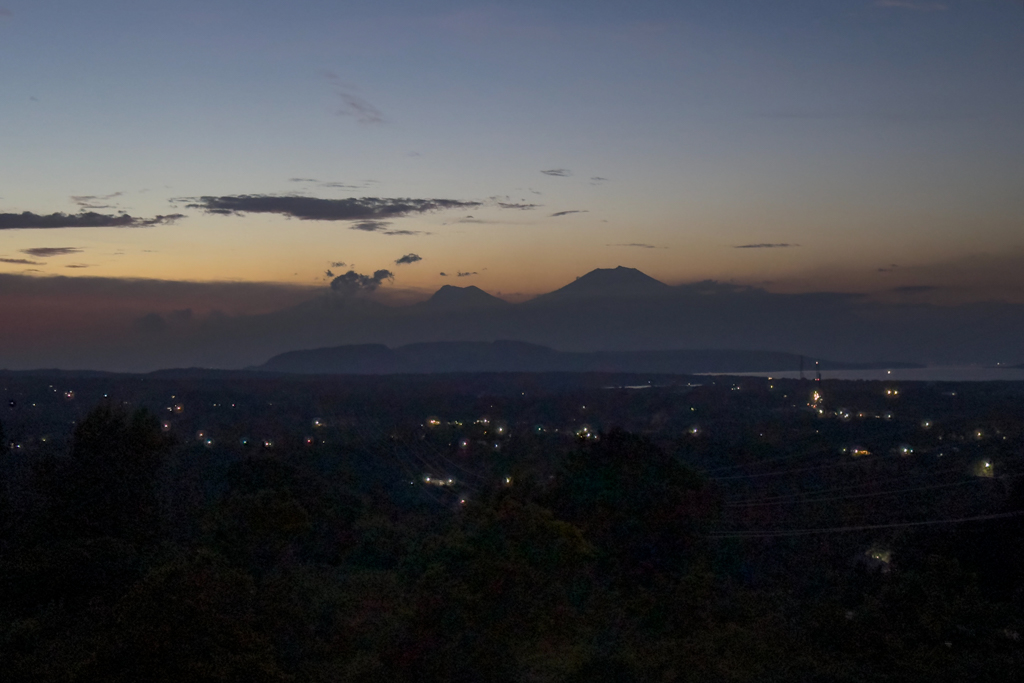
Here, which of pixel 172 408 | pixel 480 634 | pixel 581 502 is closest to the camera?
pixel 480 634

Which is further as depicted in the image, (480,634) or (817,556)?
(817,556)

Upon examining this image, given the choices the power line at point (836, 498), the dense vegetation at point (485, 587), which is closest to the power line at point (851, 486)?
the power line at point (836, 498)

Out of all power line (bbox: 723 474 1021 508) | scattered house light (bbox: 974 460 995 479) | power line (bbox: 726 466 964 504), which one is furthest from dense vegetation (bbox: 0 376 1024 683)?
scattered house light (bbox: 974 460 995 479)

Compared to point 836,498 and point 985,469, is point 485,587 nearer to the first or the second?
point 836,498

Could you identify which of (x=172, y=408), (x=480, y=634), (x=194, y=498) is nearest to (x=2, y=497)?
(x=194, y=498)

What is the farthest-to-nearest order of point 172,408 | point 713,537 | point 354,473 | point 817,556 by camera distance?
point 172,408, point 354,473, point 817,556, point 713,537

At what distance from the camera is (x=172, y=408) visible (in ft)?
390

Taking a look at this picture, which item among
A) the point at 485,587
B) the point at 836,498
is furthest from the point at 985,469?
the point at 485,587

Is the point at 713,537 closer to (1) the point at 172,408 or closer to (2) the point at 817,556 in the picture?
(2) the point at 817,556

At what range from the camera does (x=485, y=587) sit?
19.9m

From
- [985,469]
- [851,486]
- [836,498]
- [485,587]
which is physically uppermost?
[485,587]

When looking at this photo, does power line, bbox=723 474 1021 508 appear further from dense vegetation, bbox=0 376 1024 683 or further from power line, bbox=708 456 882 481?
dense vegetation, bbox=0 376 1024 683

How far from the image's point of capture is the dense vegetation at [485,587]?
1711cm

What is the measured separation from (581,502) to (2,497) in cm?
1897
